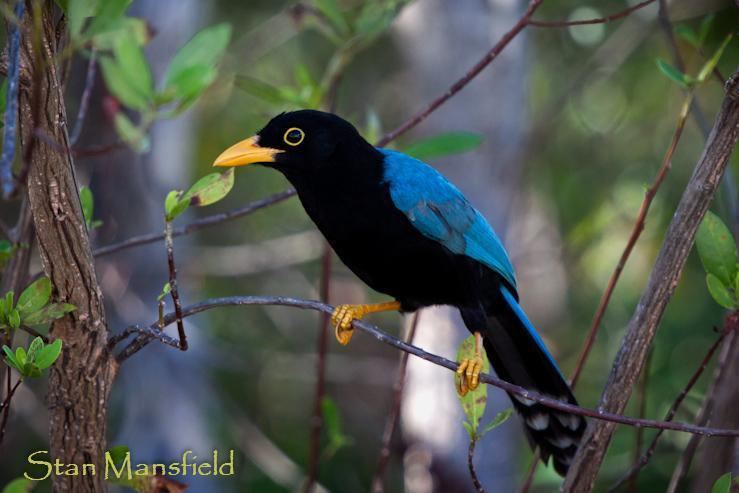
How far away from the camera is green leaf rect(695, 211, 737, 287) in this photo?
3.02 metres

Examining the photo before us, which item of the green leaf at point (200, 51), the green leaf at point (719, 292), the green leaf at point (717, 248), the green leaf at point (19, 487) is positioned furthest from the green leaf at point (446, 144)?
the green leaf at point (19, 487)

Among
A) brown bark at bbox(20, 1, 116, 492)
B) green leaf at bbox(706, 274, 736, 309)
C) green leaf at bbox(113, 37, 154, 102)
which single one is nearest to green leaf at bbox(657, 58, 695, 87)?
green leaf at bbox(706, 274, 736, 309)

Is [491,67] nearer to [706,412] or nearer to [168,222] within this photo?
[706,412]

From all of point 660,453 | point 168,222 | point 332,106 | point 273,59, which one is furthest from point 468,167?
point 273,59

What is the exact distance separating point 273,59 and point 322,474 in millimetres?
4761

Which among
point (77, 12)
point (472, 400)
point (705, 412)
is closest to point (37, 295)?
point (77, 12)

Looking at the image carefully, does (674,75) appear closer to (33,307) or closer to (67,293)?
(67,293)

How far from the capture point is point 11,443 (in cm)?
702

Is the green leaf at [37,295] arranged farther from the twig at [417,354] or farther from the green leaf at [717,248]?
the green leaf at [717,248]

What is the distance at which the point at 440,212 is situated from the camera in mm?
4172

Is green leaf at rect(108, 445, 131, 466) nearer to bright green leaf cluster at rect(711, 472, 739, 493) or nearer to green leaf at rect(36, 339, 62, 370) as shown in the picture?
green leaf at rect(36, 339, 62, 370)

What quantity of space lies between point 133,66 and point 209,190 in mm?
827

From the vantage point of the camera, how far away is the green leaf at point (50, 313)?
2482 millimetres

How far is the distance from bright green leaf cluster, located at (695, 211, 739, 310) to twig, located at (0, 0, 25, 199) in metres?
2.22
